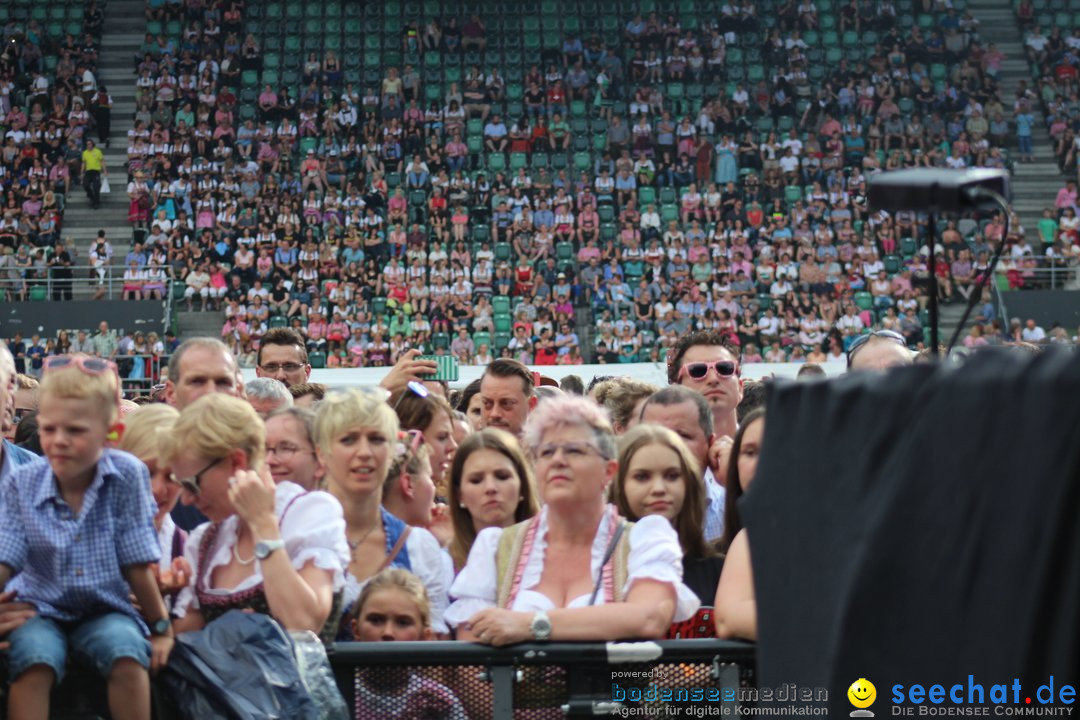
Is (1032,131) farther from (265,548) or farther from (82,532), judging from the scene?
(82,532)

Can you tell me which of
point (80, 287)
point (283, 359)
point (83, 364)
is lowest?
point (80, 287)

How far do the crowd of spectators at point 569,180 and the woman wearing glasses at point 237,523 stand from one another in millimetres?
17306

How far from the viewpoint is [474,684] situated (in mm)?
3240

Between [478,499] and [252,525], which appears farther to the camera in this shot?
[478,499]

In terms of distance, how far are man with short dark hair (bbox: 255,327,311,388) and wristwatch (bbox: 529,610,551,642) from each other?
4.29m

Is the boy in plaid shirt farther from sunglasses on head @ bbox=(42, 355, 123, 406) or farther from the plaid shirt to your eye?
the plaid shirt

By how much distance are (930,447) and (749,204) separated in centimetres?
2461

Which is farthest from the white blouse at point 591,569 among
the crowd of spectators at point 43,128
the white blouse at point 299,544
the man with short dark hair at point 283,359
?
the crowd of spectators at point 43,128

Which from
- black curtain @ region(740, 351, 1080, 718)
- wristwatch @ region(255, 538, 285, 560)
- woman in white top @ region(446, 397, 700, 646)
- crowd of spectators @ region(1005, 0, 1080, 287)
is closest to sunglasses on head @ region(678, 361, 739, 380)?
woman in white top @ region(446, 397, 700, 646)

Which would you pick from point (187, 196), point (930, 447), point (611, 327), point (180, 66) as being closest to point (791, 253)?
point (611, 327)

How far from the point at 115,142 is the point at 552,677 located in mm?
26925

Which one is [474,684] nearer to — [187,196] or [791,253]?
[791,253]

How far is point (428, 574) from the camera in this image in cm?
418

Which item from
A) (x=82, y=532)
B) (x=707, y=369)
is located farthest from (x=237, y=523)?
(x=707, y=369)
